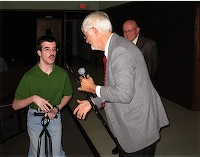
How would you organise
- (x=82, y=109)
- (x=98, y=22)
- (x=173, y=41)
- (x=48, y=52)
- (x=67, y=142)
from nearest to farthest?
(x=98, y=22), (x=82, y=109), (x=48, y=52), (x=67, y=142), (x=173, y=41)

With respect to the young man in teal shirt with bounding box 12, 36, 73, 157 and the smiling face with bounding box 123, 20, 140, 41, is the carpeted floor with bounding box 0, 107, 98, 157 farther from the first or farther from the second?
the smiling face with bounding box 123, 20, 140, 41

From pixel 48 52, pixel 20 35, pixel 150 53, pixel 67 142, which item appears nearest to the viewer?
pixel 48 52

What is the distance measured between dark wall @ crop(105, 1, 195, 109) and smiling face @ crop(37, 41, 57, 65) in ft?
11.3

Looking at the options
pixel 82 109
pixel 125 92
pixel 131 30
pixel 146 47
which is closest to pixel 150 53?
pixel 146 47

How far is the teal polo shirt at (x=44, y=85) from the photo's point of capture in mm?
2264

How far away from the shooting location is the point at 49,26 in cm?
1109

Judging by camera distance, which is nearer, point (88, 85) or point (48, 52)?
point (88, 85)

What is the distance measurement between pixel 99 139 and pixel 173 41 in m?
2.99

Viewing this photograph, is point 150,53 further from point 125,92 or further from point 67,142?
point 125,92

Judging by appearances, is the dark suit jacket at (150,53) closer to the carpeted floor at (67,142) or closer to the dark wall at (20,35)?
the carpeted floor at (67,142)

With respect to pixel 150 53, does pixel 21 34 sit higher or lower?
higher

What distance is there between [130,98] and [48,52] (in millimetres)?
1071

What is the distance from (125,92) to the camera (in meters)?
1.50

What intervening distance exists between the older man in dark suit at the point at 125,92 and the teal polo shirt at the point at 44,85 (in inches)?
27.0
